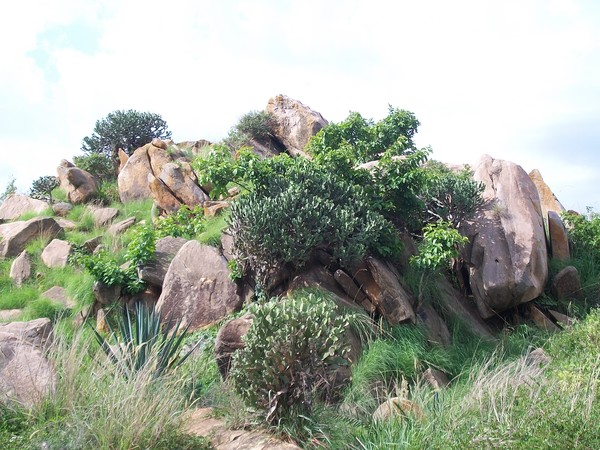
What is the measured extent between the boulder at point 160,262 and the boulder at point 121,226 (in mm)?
3223

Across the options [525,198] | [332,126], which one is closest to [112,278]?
[332,126]

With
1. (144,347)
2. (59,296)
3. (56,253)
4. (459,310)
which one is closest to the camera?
(144,347)

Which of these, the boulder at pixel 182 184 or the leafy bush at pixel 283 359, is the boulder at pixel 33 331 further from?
the boulder at pixel 182 184

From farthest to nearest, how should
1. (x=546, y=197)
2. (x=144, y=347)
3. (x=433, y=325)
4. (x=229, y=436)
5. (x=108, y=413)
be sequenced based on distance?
(x=546, y=197), (x=433, y=325), (x=144, y=347), (x=229, y=436), (x=108, y=413)

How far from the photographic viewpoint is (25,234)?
1576cm

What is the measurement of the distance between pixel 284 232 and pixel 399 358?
257cm

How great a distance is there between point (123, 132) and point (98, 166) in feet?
5.52

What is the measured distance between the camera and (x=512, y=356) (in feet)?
34.4

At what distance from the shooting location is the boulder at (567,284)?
509 inches

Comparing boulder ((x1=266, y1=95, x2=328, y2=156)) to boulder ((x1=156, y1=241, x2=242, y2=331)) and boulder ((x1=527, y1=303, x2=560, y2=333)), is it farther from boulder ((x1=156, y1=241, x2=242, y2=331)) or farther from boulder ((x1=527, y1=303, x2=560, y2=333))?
boulder ((x1=527, y1=303, x2=560, y2=333))

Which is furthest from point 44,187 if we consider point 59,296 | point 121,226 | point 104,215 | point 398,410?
point 398,410

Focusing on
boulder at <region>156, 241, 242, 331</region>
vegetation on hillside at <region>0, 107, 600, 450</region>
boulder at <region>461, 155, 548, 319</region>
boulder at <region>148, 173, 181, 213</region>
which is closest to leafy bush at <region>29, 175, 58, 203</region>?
vegetation on hillside at <region>0, 107, 600, 450</region>

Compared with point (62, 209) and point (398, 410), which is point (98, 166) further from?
point (398, 410)

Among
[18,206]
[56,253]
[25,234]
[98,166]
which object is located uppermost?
[98,166]
